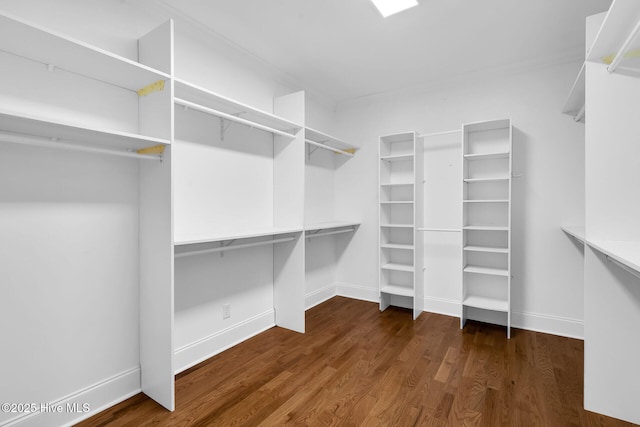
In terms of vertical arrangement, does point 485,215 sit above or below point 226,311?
above

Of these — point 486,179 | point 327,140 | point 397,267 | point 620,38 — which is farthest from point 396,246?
point 620,38

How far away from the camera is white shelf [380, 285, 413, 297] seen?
11.6 ft

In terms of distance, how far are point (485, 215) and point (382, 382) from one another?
210 centimetres

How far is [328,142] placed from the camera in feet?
12.7

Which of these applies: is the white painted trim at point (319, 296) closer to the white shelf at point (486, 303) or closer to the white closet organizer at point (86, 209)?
the white shelf at point (486, 303)

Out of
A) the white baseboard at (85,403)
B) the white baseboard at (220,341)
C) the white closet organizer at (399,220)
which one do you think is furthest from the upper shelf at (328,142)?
the white baseboard at (85,403)

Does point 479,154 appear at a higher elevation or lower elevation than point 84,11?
lower

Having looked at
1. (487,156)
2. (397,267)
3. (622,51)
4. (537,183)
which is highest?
(622,51)

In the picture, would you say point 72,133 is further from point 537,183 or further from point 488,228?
point 537,183

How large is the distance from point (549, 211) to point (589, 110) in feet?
4.90

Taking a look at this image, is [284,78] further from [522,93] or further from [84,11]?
[522,93]

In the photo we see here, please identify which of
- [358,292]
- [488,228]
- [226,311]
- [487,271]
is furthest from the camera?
[358,292]

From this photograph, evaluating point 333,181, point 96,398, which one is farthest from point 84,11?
point 333,181

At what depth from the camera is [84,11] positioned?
1846 millimetres
